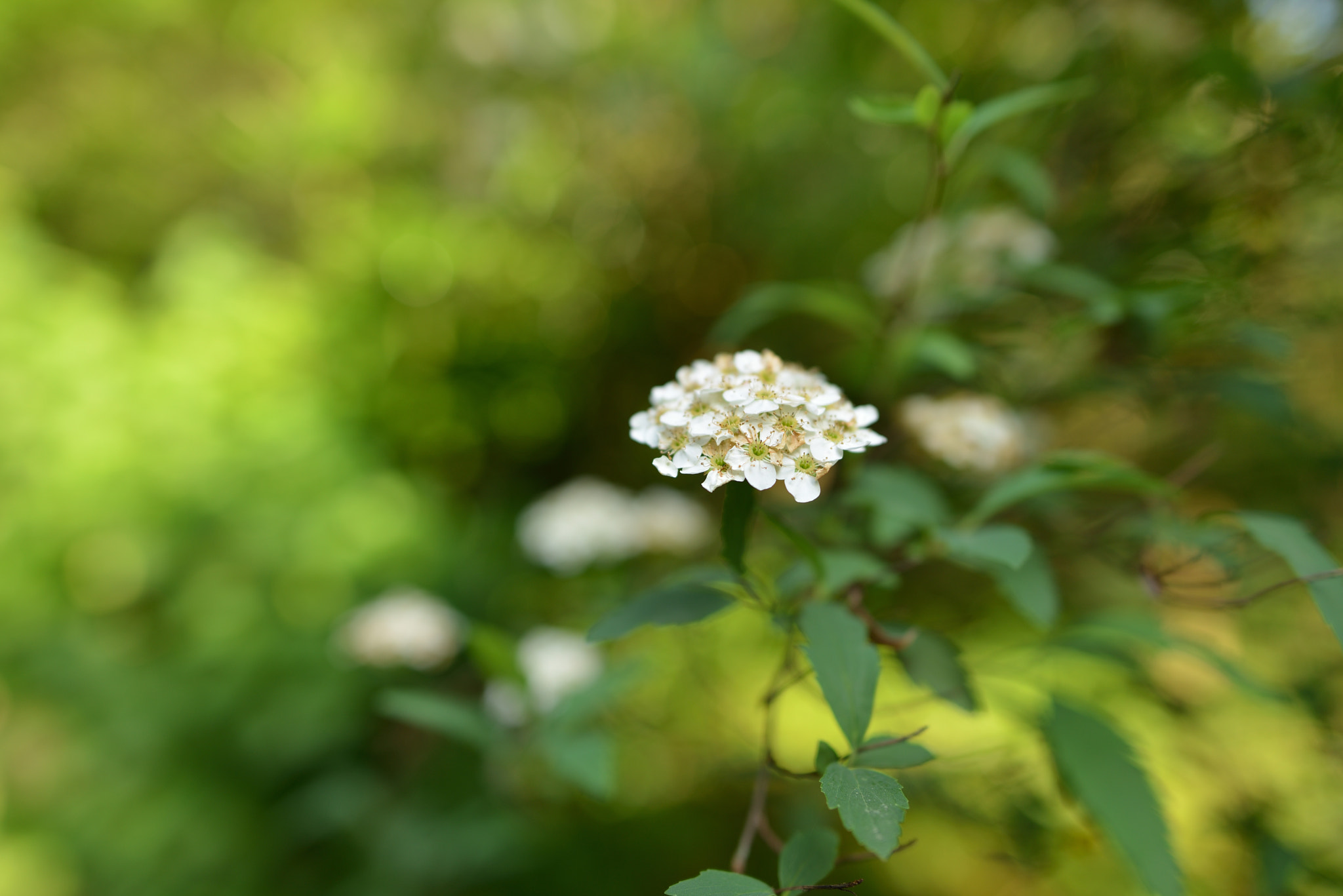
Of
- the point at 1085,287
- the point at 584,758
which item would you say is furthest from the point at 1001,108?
the point at 584,758

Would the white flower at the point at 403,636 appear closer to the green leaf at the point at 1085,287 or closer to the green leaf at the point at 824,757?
the green leaf at the point at 824,757

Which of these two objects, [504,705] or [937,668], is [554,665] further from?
[937,668]

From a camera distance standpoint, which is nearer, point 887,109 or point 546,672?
point 887,109

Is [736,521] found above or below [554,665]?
above

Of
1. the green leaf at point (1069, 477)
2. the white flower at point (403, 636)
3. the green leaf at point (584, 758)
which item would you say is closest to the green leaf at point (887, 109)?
the green leaf at point (1069, 477)

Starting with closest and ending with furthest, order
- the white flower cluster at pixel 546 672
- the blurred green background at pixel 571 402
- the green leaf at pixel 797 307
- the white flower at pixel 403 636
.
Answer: the green leaf at pixel 797 307 → the blurred green background at pixel 571 402 → the white flower cluster at pixel 546 672 → the white flower at pixel 403 636

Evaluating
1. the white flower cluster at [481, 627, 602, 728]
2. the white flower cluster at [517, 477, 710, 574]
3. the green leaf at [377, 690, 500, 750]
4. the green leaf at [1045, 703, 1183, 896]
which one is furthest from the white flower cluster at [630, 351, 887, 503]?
the white flower cluster at [517, 477, 710, 574]

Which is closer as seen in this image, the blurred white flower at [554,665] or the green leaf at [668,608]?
the green leaf at [668,608]
